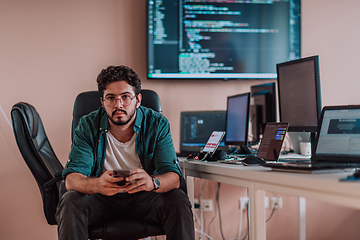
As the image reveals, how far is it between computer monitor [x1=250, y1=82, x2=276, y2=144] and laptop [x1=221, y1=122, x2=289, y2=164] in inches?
24.0

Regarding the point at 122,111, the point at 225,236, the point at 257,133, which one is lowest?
the point at 225,236

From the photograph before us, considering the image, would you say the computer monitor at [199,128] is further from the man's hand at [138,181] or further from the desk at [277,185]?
the man's hand at [138,181]

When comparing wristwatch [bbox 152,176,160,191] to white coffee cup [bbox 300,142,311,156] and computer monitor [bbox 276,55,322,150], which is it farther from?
white coffee cup [bbox 300,142,311,156]

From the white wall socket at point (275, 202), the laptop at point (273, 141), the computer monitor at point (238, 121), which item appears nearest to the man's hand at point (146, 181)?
the laptop at point (273, 141)

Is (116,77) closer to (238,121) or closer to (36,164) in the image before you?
(36,164)

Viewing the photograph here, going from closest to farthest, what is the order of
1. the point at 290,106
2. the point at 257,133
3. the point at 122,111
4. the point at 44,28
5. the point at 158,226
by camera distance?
the point at 158,226 → the point at 122,111 → the point at 290,106 → the point at 257,133 → the point at 44,28

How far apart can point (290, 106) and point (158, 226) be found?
91 cm

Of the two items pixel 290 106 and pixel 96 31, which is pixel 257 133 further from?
pixel 96 31

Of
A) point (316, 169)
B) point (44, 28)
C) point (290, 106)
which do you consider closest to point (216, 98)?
point (290, 106)

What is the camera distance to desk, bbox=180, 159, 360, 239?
858 millimetres

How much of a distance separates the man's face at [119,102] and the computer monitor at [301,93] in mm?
802

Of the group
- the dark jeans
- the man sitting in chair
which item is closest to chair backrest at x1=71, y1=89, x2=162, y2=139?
the man sitting in chair

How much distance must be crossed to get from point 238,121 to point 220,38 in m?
0.86

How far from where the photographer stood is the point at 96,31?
251 cm
